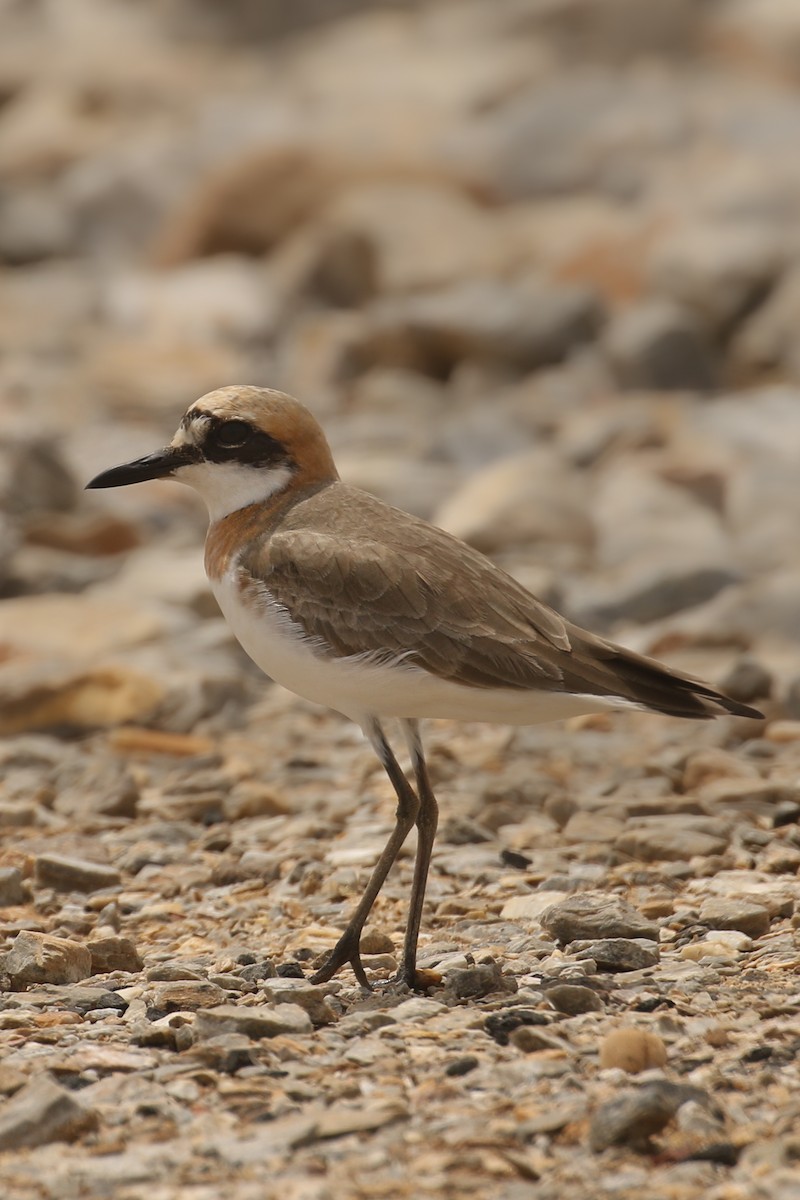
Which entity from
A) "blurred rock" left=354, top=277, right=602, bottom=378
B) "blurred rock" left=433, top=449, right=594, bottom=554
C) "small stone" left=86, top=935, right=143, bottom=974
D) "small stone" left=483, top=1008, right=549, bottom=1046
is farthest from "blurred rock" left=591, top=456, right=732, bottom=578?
"small stone" left=483, top=1008, right=549, bottom=1046

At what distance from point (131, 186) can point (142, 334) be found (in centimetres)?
427

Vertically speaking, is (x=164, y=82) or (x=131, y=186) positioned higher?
(x=164, y=82)

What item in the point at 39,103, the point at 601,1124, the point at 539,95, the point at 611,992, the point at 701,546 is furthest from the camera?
the point at 39,103

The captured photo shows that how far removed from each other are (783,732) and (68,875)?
115 inches

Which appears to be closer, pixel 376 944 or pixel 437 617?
pixel 437 617

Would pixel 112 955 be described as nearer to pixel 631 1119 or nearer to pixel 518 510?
pixel 631 1119

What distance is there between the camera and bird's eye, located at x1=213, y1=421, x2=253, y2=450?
528 cm

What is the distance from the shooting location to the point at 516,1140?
342 cm

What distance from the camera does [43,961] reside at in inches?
180

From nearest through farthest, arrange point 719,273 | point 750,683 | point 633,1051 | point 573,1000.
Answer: point 633,1051 < point 573,1000 < point 750,683 < point 719,273

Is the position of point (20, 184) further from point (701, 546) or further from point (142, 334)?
point (701, 546)

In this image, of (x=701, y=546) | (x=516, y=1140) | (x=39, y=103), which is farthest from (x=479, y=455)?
(x=39, y=103)

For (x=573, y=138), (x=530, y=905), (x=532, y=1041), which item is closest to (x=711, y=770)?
(x=530, y=905)

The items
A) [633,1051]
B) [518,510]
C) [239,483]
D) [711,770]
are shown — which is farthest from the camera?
[518,510]
